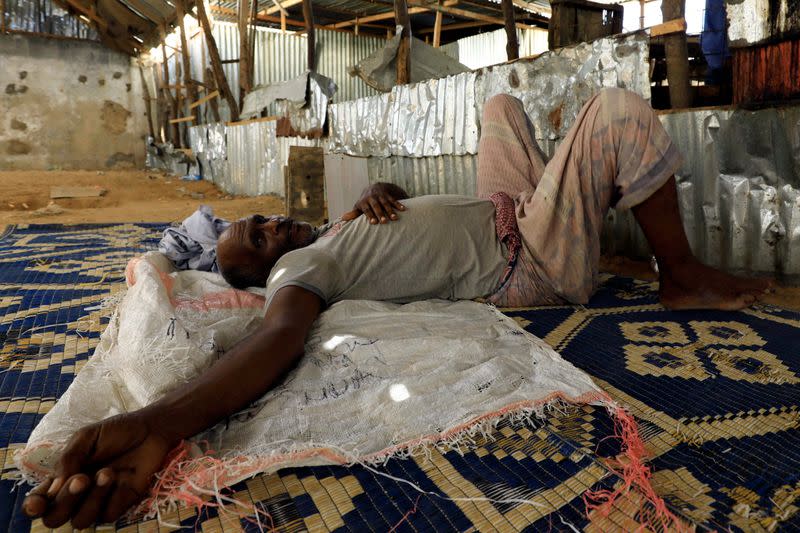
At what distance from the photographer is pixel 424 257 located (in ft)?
6.81

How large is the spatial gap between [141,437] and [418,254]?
125cm

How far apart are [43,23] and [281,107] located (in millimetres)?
7966

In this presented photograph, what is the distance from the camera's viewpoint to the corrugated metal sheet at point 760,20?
2320 mm

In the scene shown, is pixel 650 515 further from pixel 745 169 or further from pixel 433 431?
pixel 745 169

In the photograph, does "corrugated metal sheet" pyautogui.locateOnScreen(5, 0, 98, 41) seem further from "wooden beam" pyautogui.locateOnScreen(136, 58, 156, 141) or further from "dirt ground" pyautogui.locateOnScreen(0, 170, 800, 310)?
"dirt ground" pyautogui.locateOnScreen(0, 170, 800, 310)

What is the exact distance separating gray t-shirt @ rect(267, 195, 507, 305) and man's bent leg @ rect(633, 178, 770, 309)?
0.58m

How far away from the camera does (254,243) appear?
2115 millimetres

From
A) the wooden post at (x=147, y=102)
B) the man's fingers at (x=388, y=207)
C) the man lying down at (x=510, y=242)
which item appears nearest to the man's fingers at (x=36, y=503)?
the man lying down at (x=510, y=242)

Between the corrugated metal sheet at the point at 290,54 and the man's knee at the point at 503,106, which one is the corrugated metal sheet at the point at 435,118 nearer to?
the man's knee at the point at 503,106

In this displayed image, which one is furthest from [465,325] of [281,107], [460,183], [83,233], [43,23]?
[43,23]

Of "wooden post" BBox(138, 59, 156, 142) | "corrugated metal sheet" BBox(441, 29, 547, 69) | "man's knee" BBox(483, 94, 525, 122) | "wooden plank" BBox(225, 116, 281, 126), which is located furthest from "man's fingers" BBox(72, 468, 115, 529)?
"wooden post" BBox(138, 59, 156, 142)

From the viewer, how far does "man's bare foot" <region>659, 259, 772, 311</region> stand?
6.63ft

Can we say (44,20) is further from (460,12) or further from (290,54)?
(460,12)

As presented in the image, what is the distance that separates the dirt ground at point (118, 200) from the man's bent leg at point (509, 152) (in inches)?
185
